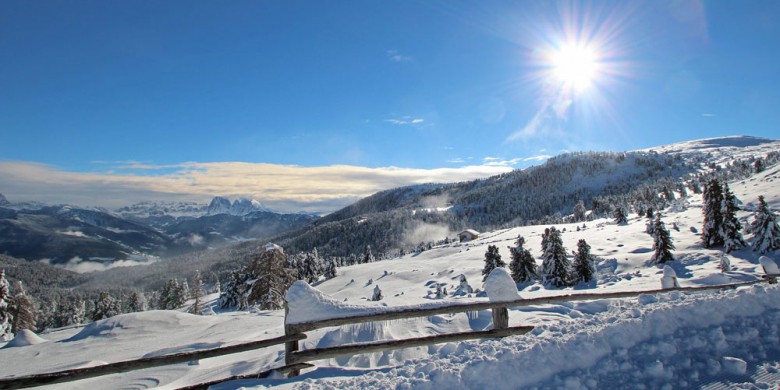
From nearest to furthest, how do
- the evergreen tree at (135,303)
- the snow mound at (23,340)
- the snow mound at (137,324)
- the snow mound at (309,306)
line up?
the snow mound at (309,306), the snow mound at (137,324), the snow mound at (23,340), the evergreen tree at (135,303)

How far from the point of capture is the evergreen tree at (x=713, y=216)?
135ft

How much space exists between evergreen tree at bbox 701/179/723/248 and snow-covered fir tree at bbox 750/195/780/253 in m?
3.94

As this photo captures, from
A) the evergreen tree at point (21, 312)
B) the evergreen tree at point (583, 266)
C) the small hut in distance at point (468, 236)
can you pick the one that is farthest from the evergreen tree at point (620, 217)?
the evergreen tree at point (21, 312)

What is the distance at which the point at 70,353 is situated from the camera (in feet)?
59.0

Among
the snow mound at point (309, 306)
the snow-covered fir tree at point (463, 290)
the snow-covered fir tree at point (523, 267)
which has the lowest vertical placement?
the snow-covered fir tree at point (463, 290)

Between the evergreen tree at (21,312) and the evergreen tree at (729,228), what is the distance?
80615 millimetres

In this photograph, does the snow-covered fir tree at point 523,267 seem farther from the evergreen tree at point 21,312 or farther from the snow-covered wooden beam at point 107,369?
the evergreen tree at point 21,312

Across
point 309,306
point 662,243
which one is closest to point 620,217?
point 662,243

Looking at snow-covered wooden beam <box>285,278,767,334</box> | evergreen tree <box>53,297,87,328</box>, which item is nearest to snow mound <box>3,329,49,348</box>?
snow-covered wooden beam <box>285,278,767,334</box>

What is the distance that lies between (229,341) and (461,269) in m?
54.3

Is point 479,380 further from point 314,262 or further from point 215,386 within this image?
point 314,262

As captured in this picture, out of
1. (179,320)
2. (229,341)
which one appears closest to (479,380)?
(229,341)

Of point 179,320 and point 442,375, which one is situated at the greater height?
point 442,375

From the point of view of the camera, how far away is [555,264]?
40031mm
